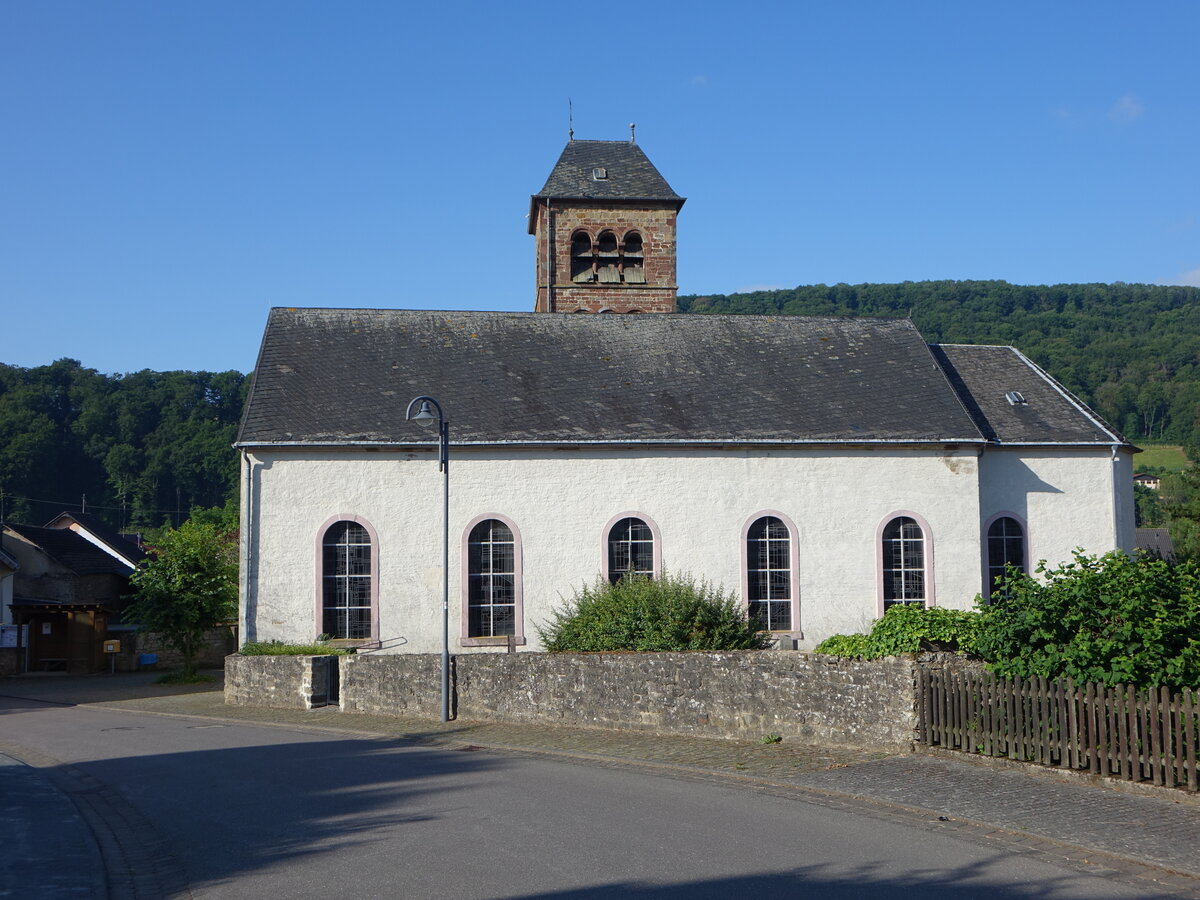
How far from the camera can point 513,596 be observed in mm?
21797

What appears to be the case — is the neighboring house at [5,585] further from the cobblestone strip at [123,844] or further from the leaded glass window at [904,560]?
the leaded glass window at [904,560]

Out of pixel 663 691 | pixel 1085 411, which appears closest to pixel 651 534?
pixel 663 691

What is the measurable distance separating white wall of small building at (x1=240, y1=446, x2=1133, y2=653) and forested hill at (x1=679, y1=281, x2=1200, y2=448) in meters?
63.2

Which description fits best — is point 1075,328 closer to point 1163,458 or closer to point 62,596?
point 1163,458

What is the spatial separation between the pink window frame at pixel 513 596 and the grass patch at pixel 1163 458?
87.6 meters

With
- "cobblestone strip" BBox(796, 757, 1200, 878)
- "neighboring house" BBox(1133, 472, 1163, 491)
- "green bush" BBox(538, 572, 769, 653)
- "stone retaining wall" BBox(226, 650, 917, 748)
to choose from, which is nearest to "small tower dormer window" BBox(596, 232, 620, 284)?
"green bush" BBox(538, 572, 769, 653)

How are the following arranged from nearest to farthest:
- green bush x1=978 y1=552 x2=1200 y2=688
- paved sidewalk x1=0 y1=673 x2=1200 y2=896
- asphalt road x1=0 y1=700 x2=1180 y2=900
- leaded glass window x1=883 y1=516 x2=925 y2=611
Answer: asphalt road x1=0 y1=700 x2=1180 y2=900, paved sidewalk x1=0 y1=673 x2=1200 y2=896, green bush x1=978 y1=552 x2=1200 y2=688, leaded glass window x1=883 y1=516 x2=925 y2=611

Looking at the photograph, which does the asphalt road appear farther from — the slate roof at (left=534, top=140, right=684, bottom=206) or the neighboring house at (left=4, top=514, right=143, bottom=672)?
the neighboring house at (left=4, top=514, right=143, bottom=672)

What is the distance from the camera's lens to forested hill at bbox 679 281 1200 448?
92.2 meters

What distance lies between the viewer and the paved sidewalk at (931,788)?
838 cm

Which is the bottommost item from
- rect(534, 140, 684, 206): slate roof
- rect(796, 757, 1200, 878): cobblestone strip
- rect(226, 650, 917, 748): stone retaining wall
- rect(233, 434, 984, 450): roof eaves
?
rect(796, 757, 1200, 878): cobblestone strip

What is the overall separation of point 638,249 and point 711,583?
11407 millimetres

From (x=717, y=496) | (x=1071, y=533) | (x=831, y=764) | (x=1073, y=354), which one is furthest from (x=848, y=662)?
(x=1073, y=354)

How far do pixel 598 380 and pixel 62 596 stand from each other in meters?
22.2
